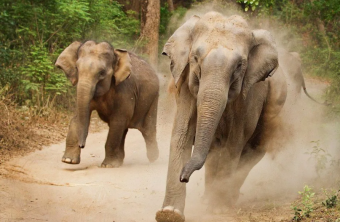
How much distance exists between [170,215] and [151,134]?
6049mm

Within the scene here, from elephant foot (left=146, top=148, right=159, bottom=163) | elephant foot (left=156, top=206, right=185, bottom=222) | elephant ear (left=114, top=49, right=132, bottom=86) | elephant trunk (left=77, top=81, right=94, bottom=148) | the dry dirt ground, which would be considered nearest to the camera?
elephant foot (left=156, top=206, right=185, bottom=222)

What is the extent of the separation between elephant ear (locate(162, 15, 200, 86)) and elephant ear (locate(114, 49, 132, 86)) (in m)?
4.25

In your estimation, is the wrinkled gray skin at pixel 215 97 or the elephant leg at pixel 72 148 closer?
the wrinkled gray skin at pixel 215 97

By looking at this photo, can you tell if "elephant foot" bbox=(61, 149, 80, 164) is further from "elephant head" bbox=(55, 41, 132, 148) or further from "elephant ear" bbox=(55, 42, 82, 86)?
"elephant ear" bbox=(55, 42, 82, 86)

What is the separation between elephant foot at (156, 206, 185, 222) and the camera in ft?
22.5

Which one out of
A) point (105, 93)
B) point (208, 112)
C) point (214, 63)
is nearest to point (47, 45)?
point (105, 93)

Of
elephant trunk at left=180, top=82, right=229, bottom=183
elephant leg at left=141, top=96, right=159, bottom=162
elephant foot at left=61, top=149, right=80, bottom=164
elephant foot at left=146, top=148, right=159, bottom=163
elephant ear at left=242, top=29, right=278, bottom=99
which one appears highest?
elephant ear at left=242, top=29, right=278, bottom=99

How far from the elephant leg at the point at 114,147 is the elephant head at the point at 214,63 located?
166 inches

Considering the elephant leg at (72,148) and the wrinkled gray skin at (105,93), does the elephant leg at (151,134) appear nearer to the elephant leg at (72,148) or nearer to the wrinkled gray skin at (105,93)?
the wrinkled gray skin at (105,93)

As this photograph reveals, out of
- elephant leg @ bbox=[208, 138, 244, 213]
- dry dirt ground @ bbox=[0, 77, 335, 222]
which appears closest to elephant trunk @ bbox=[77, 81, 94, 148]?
dry dirt ground @ bbox=[0, 77, 335, 222]

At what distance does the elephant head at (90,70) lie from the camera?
10695 mm

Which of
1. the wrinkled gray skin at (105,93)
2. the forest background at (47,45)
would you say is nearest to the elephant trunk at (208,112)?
the wrinkled gray skin at (105,93)

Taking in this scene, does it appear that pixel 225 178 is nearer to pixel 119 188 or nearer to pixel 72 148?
pixel 119 188

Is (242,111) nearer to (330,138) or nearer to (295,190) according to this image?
(295,190)
